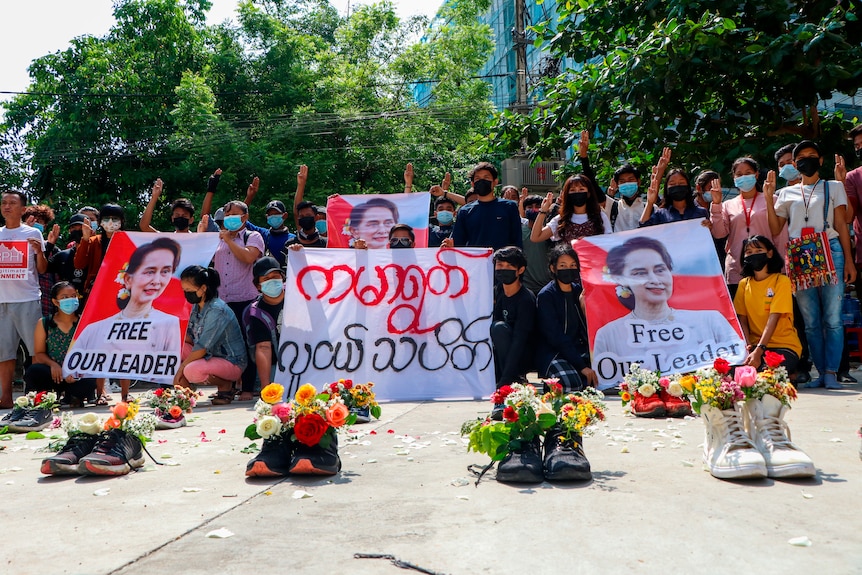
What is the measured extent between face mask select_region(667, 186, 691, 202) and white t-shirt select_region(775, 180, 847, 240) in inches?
37.2

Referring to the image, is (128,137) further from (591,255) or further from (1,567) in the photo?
(1,567)

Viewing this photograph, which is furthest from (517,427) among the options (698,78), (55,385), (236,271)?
(698,78)

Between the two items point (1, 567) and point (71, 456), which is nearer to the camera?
point (1, 567)

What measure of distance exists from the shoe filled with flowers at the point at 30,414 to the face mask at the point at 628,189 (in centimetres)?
551

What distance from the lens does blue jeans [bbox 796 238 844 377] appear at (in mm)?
7609

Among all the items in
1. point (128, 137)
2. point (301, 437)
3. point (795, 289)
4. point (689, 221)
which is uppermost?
point (128, 137)

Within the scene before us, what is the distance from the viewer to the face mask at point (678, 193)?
8391mm

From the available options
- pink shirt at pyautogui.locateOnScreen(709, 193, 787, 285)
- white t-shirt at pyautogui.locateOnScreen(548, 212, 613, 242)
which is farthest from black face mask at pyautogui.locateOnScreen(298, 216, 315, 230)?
pink shirt at pyautogui.locateOnScreen(709, 193, 787, 285)

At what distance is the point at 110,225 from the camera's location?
29.6 feet

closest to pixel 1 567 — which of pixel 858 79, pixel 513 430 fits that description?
pixel 513 430

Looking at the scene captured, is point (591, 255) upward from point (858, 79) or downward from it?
downward

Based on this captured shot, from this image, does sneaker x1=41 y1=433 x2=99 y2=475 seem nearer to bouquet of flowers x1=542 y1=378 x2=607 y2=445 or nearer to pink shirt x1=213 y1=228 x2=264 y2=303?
bouquet of flowers x1=542 y1=378 x2=607 y2=445

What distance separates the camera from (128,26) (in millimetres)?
25000

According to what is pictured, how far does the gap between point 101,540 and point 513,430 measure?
186 centimetres
